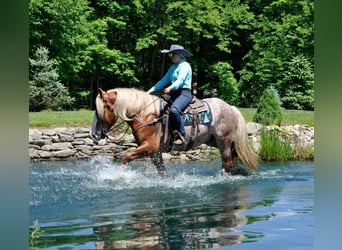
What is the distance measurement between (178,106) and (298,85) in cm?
1331

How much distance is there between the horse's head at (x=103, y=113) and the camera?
281 inches

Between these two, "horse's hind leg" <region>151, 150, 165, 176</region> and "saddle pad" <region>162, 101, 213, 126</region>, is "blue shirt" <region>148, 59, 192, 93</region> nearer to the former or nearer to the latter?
"saddle pad" <region>162, 101, 213, 126</region>

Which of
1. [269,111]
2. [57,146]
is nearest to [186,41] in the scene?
[269,111]

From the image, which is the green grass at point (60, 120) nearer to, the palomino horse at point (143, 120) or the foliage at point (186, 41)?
the foliage at point (186, 41)

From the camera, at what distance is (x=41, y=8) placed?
18.7 metres

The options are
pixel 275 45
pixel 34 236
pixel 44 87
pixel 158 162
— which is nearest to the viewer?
pixel 34 236

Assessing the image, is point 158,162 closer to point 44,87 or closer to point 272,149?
point 272,149

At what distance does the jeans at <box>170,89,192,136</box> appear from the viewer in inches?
282

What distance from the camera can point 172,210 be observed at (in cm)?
552

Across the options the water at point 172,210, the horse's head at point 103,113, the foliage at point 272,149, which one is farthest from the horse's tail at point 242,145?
the foliage at point 272,149

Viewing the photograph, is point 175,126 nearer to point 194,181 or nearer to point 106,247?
point 194,181

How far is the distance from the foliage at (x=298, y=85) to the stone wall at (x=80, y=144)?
285 inches

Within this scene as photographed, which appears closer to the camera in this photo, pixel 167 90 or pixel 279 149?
pixel 167 90

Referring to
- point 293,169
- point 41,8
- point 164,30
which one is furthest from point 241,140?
point 164,30
